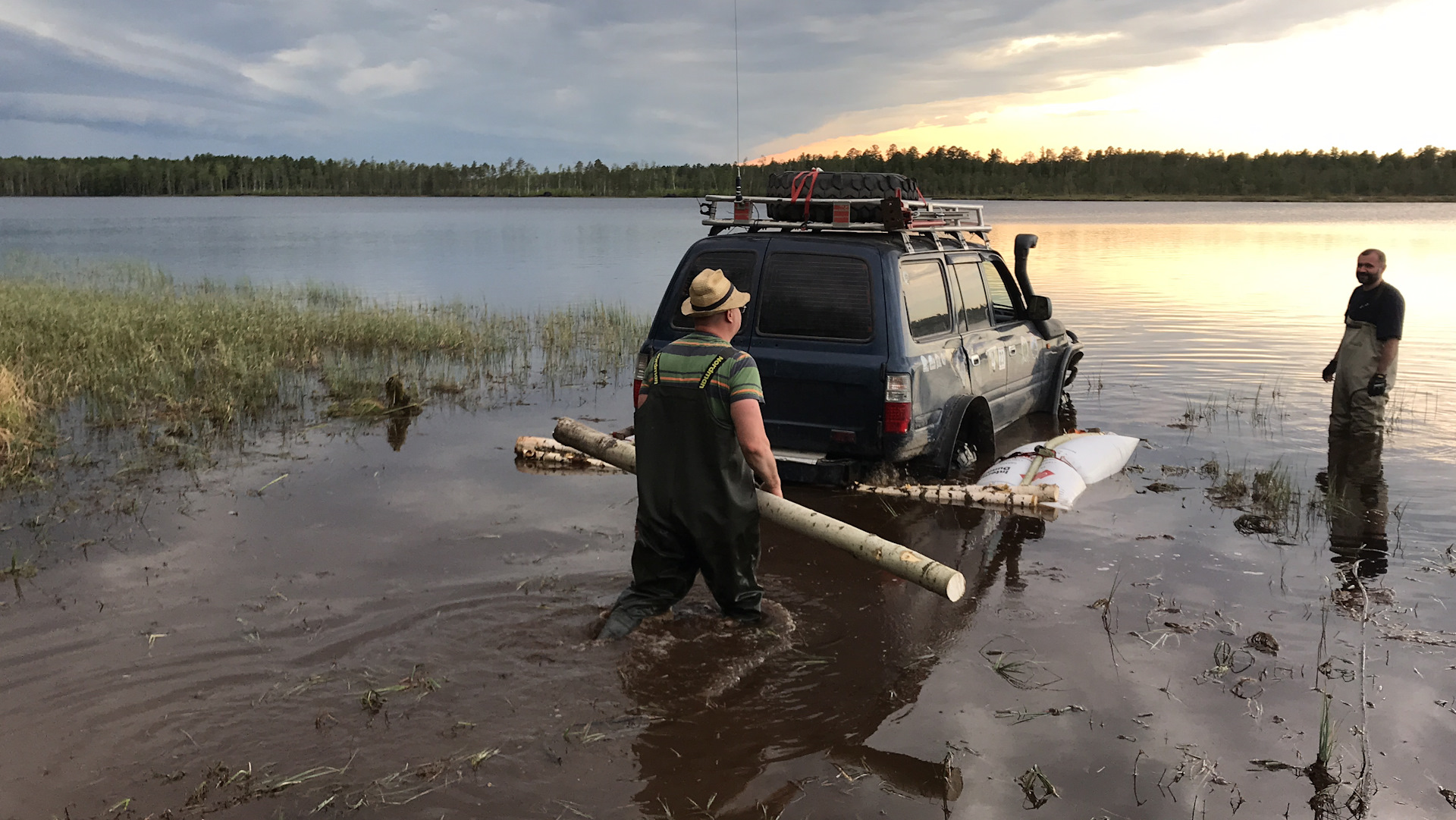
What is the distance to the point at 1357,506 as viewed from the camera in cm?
816

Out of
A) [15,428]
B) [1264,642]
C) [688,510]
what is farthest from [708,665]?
[15,428]

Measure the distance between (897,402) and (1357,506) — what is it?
4.05 metres

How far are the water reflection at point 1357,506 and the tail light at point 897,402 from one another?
2.89 m

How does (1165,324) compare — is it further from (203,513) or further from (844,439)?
(203,513)

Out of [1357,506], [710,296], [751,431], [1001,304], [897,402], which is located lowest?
[1357,506]

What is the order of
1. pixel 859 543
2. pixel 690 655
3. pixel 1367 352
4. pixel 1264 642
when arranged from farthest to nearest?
1. pixel 1367 352
2. pixel 1264 642
3. pixel 690 655
4. pixel 859 543

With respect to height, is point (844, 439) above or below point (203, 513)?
above

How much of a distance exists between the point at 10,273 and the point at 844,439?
92.9ft

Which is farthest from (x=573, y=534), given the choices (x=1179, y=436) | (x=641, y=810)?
(x=1179, y=436)

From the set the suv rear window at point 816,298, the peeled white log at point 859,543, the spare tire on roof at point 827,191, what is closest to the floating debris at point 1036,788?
the peeled white log at point 859,543

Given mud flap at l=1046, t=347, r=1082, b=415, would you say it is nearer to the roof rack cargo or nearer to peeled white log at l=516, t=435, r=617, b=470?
the roof rack cargo

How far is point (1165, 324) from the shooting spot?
20.9 metres

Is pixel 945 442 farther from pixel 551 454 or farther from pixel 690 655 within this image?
pixel 551 454

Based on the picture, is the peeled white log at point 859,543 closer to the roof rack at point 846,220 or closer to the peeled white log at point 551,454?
the roof rack at point 846,220
